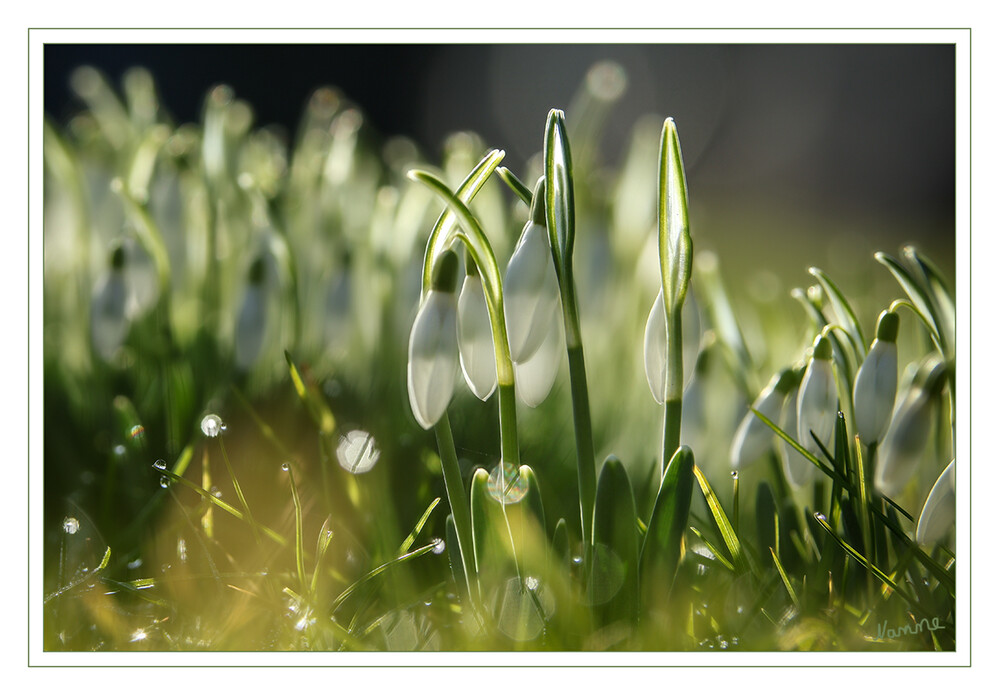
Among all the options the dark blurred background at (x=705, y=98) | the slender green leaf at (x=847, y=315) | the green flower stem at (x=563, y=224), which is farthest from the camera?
the dark blurred background at (x=705, y=98)

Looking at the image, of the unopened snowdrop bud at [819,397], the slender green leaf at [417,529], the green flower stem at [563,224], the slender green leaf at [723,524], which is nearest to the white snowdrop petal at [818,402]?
the unopened snowdrop bud at [819,397]

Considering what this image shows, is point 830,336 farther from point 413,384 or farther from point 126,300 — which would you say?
point 126,300

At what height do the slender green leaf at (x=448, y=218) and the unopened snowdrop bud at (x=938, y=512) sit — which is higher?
the slender green leaf at (x=448, y=218)

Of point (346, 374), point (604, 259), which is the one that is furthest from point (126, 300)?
point (604, 259)

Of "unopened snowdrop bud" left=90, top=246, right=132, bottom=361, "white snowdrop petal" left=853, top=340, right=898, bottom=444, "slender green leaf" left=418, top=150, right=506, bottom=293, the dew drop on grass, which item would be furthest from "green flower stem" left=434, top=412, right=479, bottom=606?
"unopened snowdrop bud" left=90, top=246, right=132, bottom=361

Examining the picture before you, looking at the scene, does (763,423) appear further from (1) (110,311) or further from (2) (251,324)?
(1) (110,311)

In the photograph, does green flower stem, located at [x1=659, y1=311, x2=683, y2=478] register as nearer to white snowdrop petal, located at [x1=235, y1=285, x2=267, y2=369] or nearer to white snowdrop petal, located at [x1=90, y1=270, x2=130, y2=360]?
white snowdrop petal, located at [x1=235, y1=285, x2=267, y2=369]

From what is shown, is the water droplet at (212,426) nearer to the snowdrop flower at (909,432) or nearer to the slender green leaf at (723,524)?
the slender green leaf at (723,524)
